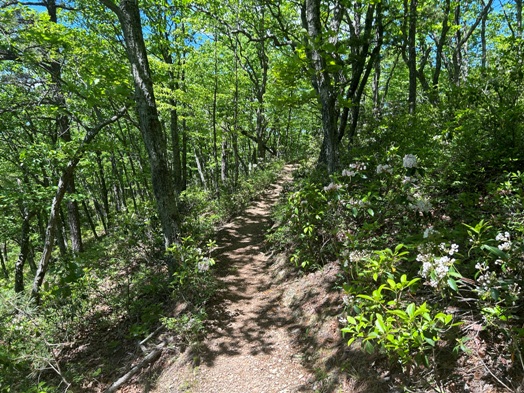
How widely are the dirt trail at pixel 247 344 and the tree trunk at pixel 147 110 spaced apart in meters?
1.73

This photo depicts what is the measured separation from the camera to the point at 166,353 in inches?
178

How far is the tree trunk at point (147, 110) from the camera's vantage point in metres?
5.34

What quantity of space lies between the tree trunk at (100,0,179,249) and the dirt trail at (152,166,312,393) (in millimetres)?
1731

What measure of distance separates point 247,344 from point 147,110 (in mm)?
4547

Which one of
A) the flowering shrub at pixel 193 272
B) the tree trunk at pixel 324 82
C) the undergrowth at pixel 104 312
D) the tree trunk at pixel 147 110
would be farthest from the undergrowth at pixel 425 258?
the tree trunk at pixel 147 110

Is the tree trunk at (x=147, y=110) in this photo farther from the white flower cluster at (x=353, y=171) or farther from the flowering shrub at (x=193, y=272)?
the white flower cluster at (x=353, y=171)

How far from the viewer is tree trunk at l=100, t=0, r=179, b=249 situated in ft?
17.5

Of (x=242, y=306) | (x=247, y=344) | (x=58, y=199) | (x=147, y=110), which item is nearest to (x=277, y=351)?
(x=247, y=344)

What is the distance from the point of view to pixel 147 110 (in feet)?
18.1

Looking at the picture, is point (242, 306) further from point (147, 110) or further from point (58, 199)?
point (58, 199)

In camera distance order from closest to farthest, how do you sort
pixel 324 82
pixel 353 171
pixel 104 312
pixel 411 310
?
pixel 411 310 < pixel 353 171 < pixel 324 82 < pixel 104 312

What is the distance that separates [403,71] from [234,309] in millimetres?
21229

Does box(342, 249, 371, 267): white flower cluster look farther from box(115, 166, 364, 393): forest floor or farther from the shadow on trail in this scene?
the shadow on trail

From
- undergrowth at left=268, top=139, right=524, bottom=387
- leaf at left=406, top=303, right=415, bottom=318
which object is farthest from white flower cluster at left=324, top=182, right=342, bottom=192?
leaf at left=406, top=303, right=415, bottom=318
